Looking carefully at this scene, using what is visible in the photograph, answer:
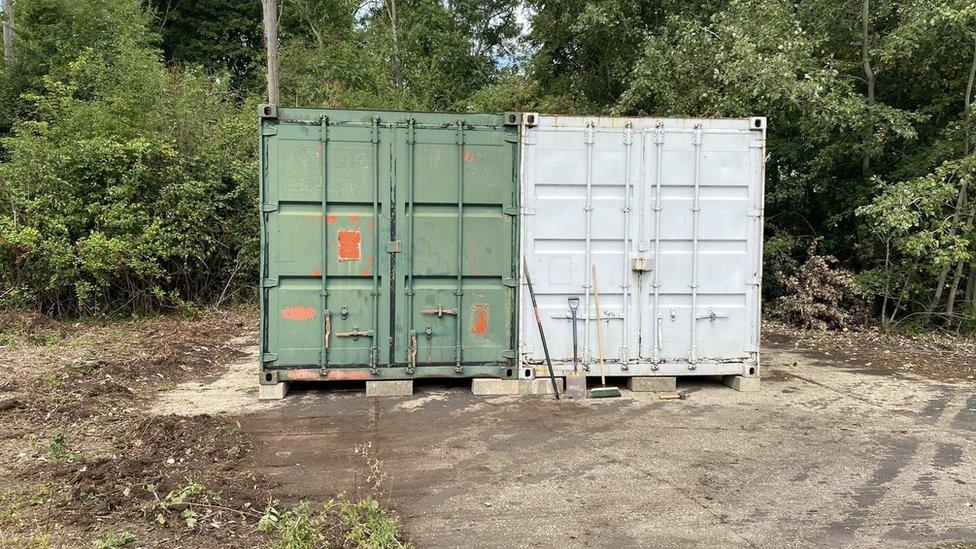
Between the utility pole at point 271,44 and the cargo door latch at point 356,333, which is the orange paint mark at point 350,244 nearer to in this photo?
the cargo door latch at point 356,333

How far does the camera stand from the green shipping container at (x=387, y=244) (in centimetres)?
618

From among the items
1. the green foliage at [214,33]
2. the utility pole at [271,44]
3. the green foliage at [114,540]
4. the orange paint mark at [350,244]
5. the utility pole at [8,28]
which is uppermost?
the green foliage at [214,33]

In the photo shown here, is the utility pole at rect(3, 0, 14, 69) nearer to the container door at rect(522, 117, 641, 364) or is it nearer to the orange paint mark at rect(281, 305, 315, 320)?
the orange paint mark at rect(281, 305, 315, 320)

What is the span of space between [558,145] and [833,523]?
4.13 m

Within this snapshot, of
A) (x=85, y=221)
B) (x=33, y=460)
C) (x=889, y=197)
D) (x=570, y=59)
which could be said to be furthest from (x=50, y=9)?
(x=889, y=197)

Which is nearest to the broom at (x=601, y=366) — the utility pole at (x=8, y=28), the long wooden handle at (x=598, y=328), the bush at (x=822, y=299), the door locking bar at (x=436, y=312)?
the long wooden handle at (x=598, y=328)

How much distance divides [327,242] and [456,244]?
127 cm

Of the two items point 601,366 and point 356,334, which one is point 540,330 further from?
point 356,334

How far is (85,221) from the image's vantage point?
1033cm

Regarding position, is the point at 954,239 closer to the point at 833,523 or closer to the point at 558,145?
the point at 558,145

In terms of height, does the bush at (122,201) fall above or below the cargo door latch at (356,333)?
above

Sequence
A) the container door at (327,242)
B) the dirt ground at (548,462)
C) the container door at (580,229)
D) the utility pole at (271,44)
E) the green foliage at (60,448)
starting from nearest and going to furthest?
the dirt ground at (548,462)
the green foliage at (60,448)
the container door at (327,242)
the container door at (580,229)
the utility pole at (271,44)

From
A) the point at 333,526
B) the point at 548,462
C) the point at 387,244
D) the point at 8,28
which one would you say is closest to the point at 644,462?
the point at 548,462

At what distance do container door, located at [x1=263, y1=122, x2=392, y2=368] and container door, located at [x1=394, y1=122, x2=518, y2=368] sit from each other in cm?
22
